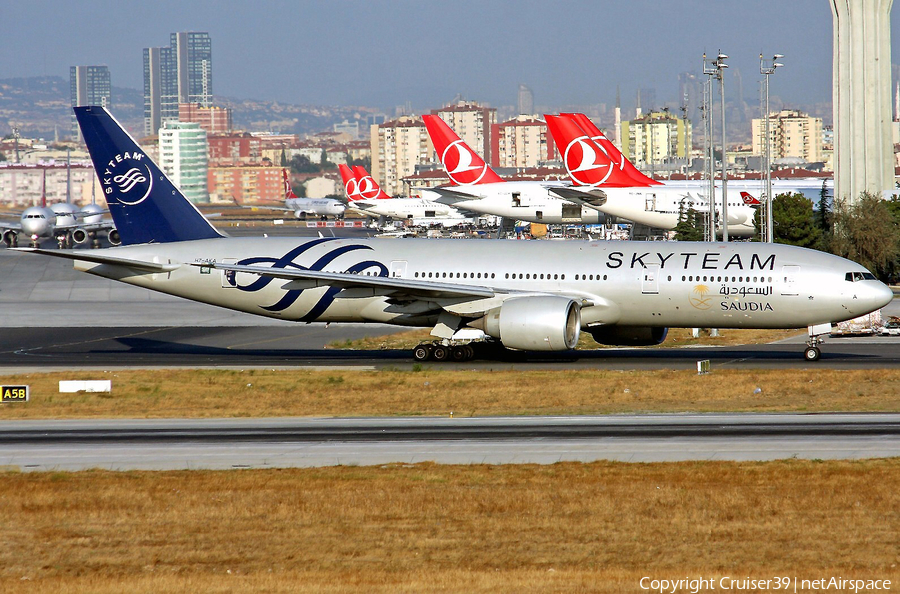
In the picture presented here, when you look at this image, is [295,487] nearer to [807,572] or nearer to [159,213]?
[807,572]

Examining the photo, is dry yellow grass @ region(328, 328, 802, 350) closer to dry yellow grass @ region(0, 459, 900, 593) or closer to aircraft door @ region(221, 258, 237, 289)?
aircraft door @ region(221, 258, 237, 289)

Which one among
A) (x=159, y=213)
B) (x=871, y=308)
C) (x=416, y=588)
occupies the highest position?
(x=159, y=213)

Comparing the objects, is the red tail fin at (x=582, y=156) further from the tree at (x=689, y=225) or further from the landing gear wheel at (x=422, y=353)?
the landing gear wheel at (x=422, y=353)

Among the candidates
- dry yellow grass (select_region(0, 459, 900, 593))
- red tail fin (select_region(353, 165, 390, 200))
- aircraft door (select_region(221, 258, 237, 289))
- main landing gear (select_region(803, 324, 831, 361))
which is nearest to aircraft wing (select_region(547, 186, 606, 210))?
main landing gear (select_region(803, 324, 831, 361))

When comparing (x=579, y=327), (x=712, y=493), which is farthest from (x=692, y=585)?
(x=579, y=327)

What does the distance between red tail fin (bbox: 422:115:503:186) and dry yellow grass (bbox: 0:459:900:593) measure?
83.2 meters

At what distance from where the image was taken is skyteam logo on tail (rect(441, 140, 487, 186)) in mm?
104500

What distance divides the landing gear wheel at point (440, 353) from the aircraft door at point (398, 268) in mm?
3016

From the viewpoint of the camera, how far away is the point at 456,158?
106 m

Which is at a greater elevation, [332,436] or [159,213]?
[159,213]

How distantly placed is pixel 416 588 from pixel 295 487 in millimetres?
5959

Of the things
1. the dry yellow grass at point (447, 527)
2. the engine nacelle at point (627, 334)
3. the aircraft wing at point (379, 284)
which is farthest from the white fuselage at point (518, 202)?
the dry yellow grass at point (447, 527)

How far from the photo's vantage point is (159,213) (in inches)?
1667

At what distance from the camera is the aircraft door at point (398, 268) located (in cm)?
3950
